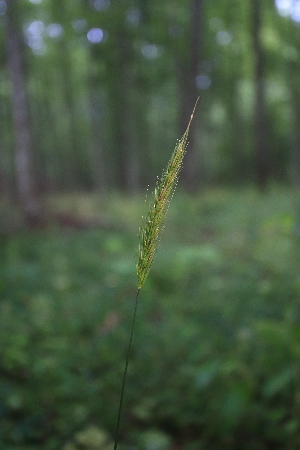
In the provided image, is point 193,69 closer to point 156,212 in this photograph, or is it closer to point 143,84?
point 143,84

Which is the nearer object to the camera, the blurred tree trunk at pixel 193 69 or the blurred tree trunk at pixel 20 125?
the blurred tree trunk at pixel 20 125

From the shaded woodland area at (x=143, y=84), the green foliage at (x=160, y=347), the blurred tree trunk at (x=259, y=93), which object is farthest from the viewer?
the blurred tree trunk at (x=259, y=93)

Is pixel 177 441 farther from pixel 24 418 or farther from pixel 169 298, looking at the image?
pixel 169 298

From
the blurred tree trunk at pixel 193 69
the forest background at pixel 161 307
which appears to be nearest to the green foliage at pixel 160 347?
the forest background at pixel 161 307

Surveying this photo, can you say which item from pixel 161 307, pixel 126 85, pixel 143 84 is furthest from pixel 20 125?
pixel 143 84

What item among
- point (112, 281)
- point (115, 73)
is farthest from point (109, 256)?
point (115, 73)

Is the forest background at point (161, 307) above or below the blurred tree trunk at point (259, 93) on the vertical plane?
below

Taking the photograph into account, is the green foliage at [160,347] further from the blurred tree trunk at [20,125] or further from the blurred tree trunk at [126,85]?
the blurred tree trunk at [126,85]

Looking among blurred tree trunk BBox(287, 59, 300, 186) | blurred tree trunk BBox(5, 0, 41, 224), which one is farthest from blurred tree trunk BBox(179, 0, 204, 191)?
blurred tree trunk BBox(287, 59, 300, 186)
